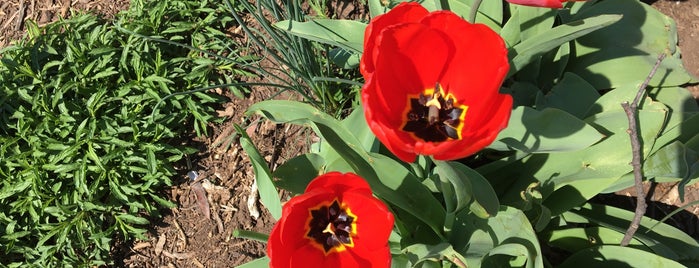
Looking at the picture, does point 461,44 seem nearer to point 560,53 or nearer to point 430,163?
point 430,163

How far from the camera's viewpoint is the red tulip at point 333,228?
1382mm

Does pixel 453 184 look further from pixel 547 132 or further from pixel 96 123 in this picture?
pixel 96 123

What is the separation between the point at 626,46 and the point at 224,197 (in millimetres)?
1634

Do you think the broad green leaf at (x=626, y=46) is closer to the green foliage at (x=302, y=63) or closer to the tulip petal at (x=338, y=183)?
the green foliage at (x=302, y=63)

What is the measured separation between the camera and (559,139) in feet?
5.08

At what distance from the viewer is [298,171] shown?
1.75 meters

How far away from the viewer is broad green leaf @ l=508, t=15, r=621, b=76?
1483 mm

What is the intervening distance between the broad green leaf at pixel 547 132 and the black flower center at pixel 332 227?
47 centimetres

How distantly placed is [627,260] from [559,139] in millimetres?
486

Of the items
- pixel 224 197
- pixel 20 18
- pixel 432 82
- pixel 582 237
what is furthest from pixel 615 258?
pixel 20 18

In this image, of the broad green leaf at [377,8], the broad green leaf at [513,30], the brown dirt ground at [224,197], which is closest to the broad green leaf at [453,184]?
the broad green leaf at [513,30]

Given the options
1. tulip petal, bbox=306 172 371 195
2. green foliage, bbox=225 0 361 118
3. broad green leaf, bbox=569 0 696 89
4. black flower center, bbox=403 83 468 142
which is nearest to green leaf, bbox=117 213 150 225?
green foliage, bbox=225 0 361 118

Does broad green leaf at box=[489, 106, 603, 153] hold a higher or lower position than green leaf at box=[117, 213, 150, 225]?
higher

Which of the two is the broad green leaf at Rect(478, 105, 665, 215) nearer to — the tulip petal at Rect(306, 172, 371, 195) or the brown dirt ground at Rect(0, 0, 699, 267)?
the tulip petal at Rect(306, 172, 371, 195)
